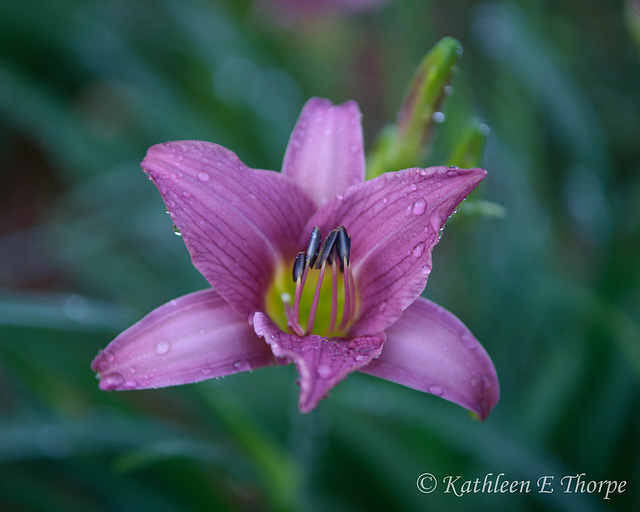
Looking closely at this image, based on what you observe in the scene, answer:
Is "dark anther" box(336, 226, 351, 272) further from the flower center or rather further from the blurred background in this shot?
the blurred background

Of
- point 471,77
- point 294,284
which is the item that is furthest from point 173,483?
point 471,77

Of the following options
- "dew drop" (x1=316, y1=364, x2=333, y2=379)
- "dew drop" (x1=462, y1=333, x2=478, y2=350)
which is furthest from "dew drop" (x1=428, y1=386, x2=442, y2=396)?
"dew drop" (x1=316, y1=364, x2=333, y2=379)

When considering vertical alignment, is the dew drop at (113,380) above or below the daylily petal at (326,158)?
below

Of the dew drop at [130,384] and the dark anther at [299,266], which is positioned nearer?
the dew drop at [130,384]

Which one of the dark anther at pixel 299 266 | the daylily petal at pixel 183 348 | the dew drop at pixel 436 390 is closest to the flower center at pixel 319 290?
the dark anther at pixel 299 266

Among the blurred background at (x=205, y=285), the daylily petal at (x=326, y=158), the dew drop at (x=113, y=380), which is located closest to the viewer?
the dew drop at (x=113, y=380)

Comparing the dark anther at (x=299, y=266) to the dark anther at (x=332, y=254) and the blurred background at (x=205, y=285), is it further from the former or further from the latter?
the blurred background at (x=205, y=285)
